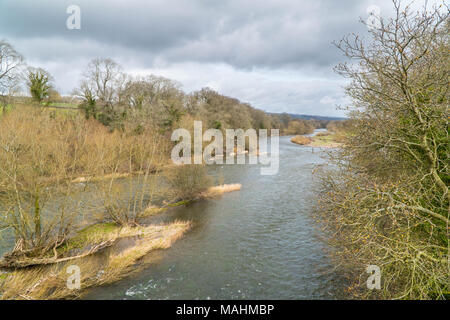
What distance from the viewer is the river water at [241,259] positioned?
33.6ft

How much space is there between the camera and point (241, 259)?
12648 millimetres

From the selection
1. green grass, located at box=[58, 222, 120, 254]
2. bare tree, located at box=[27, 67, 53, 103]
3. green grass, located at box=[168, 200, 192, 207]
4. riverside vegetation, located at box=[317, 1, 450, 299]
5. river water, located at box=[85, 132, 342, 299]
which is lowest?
river water, located at box=[85, 132, 342, 299]

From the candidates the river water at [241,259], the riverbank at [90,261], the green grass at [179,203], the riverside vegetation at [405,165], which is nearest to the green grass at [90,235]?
the riverbank at [90,261]

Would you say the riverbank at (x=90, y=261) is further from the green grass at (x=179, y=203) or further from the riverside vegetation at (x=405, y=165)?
the riverside vegetation at (x=405, y=165)

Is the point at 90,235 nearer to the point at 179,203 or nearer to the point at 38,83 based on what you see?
the point at 179,203

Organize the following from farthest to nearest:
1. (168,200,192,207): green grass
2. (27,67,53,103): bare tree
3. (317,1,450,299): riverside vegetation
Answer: (27,67,53,103): bare tree < (168,200,192,207): green grass < (317,1,450,299): riverside vegetation

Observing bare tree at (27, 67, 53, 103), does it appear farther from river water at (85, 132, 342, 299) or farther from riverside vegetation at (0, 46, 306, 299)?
river water at (85, 132, 342, 299)

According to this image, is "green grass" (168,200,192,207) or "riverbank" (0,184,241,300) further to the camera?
Answer: "green grass" (168,200,192,207)

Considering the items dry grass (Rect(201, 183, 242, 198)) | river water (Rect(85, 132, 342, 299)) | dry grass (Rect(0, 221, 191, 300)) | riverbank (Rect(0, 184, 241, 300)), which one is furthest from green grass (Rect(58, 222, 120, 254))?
dry grass (Rect(201, 183, 242, 198))

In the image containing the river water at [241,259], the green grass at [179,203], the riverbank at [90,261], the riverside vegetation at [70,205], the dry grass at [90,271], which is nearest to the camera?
the dry grass at [90,271]

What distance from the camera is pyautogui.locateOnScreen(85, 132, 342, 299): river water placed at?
10.2 metres

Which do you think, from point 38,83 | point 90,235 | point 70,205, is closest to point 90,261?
point 90,235
